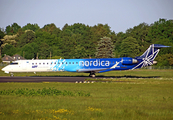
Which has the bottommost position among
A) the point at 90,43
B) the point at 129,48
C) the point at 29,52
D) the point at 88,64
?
the point at 88,64

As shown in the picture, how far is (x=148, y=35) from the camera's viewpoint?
114938mm

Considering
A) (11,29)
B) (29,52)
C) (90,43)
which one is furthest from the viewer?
(11,29)

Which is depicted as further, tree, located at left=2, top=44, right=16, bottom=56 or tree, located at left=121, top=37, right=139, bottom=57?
tree, located at left=2, top=44, right=16, bottom=56

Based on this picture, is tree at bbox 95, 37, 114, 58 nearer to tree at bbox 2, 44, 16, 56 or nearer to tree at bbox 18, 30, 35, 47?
tree at bbox 18, 30, 35, 47

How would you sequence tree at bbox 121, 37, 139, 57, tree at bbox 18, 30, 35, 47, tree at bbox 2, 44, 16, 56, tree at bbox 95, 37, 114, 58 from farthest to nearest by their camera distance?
tree at bbox 18, 30, 35, 47, tree at bbox 2, 44, 16, 56, tree at bbox 121, 37, 139, 57, tree at bbox 95, 37, 114, 58

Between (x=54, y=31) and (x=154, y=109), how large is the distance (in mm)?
143166

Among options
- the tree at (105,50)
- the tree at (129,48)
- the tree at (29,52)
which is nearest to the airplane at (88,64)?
the tree at (105,50)

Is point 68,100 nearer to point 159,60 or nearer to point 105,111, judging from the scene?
point 105,111

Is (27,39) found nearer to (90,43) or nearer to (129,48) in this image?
(90,43)

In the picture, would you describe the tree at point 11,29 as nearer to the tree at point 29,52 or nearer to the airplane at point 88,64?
the tree at point 29,52

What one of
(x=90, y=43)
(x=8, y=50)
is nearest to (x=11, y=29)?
(x=8, y=50)

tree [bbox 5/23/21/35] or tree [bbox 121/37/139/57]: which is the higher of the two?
tree [bbox 5/23/21/35]

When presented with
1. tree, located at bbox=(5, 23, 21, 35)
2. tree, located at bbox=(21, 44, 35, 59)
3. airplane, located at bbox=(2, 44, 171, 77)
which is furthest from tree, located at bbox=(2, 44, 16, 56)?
airplane, located at bbox=(2, 44, 171, 77)

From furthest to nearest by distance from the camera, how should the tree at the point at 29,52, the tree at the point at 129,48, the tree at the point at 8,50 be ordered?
1. the tree at the point at 8,50
2. the tree at the point at 29,52
3. the tree at the point at 129,48
